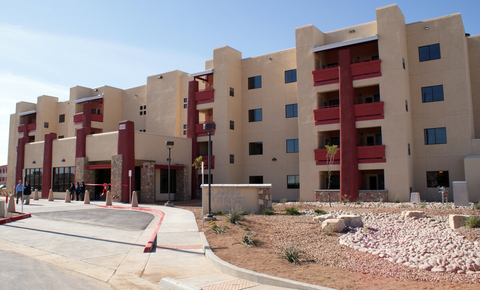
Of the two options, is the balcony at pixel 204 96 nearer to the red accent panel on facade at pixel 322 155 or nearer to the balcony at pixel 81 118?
the red accent panel on facade at pixel 322 155

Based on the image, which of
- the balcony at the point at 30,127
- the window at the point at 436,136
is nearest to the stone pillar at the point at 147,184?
the window at the point at 436,136

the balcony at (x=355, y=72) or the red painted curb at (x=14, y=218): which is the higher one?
the balcony at (x=355, y=72)

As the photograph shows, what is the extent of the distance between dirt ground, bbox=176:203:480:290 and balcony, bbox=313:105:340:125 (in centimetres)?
1798

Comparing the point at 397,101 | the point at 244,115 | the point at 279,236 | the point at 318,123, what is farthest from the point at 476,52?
the point at 279,236

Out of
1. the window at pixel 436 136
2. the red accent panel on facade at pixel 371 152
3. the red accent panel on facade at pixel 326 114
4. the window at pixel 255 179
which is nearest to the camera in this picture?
the red accent panel on facade at pixel 371 152

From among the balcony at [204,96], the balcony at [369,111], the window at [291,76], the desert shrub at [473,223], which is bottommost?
the desert shrub at [473,223]

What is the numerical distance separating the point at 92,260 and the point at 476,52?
107 ft

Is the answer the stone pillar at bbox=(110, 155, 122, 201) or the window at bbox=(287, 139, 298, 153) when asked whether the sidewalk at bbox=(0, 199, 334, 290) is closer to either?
the stone pillar at bbox=(110, 155, 122, 201)

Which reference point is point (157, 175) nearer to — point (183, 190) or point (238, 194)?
point (183, 190)

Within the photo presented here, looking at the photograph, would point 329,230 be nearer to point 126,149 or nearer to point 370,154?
point 370,154

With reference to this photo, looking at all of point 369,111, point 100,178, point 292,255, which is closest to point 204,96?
point 100,178

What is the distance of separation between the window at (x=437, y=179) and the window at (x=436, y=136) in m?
2.43

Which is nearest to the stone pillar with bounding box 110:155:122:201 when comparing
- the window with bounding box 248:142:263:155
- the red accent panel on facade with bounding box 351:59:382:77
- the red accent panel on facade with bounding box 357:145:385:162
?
the window with bounding box 248:142:263:155

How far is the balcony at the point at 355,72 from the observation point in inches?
1128
